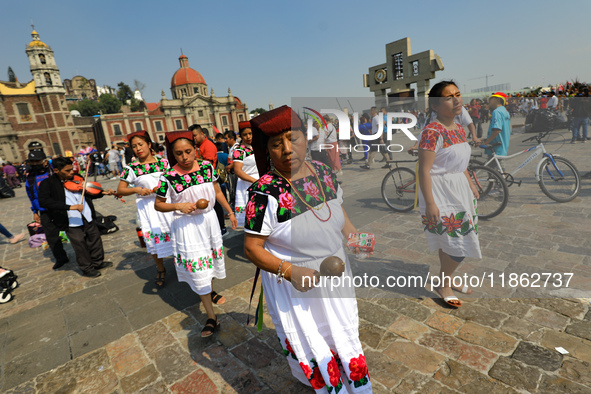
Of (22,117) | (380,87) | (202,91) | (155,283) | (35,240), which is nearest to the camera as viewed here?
(155,283)

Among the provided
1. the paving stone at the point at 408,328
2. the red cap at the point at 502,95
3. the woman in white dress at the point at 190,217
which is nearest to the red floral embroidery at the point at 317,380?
the paving stone at the point at 408,328

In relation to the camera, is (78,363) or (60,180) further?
(60,180)

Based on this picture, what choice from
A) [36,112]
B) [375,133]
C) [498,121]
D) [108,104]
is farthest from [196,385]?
[108,104]

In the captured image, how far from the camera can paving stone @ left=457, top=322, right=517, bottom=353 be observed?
2.36 m

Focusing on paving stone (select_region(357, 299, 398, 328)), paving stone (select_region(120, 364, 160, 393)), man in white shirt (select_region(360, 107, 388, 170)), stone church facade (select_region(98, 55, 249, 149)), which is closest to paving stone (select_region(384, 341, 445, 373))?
paving stone (select_region(357, 299, 398, 328))

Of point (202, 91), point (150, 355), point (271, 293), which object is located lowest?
point (150, 355)

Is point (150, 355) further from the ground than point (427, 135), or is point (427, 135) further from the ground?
point (427, 135)

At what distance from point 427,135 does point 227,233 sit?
15.0ft

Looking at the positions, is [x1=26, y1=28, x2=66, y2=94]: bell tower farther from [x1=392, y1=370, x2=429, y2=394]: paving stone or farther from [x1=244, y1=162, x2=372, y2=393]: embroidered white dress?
[x1=392, y1=370, x2=429, y2=394]: paving stone

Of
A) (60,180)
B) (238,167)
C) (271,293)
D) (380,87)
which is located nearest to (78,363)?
(271,293)

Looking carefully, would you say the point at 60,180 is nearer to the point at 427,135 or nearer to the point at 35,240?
the point at 35,240

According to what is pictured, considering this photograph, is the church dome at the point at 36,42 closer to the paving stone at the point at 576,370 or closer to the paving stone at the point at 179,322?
the paving stone at the point at 179,322

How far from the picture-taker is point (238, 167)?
445 cm

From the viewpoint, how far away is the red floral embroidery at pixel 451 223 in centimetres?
273
